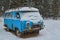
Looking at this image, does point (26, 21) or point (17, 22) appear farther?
point (17, 22)

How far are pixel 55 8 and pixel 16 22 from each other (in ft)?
63.2

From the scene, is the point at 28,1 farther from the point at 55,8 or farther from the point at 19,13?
the point at 19,13

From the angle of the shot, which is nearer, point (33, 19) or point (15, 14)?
point (33, 19)

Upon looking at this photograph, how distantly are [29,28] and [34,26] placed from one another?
466 millimetres

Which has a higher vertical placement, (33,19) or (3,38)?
(33,19)

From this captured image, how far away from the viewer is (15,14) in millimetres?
14125

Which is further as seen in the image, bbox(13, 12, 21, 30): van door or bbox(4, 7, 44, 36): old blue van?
bbox(13, 12, 21, 30): van door

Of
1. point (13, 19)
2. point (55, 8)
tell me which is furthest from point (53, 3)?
point (13, 19)

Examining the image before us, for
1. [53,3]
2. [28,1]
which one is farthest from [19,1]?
[53,3]

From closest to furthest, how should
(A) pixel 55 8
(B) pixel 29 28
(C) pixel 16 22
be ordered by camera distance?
(B) pixel 29 28
(C) pixel 16 22
(A) pixel 55 8

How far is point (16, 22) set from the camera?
13.7 meters

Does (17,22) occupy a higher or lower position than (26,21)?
lower

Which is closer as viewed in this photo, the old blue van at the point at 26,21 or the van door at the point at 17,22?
the old blue van at the point at 26,21

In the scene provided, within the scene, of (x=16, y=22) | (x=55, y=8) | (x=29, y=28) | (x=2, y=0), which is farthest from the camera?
(x=2, y=0)
